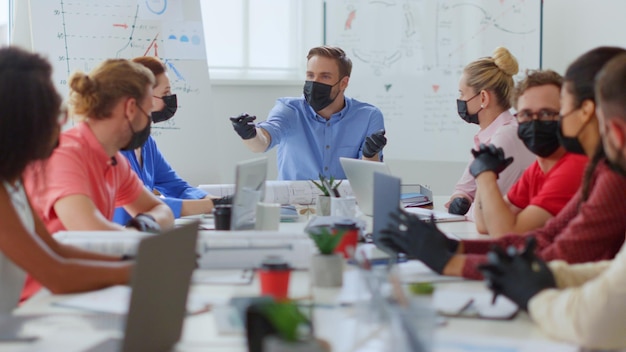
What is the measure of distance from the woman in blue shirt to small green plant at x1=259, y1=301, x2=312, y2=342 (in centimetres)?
192

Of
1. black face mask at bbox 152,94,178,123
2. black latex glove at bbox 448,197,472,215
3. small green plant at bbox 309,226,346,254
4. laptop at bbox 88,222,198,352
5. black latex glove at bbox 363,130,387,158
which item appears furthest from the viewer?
black latex glove at bbox 363,130,387,158

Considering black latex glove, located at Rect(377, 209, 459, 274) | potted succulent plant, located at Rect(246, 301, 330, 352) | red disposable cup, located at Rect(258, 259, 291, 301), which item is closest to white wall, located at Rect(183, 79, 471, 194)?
black latex glove, located at Rect(377, 209, 459, 274)

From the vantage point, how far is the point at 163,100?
3520mm

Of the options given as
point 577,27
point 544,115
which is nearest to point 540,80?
point 544,115

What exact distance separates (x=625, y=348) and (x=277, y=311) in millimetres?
673

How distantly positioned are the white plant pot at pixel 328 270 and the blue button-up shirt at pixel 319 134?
88.1 inches

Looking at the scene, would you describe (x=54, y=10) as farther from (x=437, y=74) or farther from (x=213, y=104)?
(x=437, y=74)

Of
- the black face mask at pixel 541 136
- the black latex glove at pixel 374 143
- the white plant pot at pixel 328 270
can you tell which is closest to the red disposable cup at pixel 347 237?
the white plant pot at pixel 328 270

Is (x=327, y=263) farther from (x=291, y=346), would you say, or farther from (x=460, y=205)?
(x=460, y=205)

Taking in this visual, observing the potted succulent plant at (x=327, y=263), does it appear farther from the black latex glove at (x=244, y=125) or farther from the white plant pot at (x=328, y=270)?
the black latex glove at (x=244, y=125)

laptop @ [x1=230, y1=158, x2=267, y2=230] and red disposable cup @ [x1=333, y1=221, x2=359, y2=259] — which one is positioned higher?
laptop @ [x1=230, y1=158, x2=267, y2=230]

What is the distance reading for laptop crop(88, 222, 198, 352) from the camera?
1.26m

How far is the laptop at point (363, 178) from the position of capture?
2943mm

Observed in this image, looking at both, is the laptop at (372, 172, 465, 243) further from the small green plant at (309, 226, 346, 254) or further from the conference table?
the conference table
